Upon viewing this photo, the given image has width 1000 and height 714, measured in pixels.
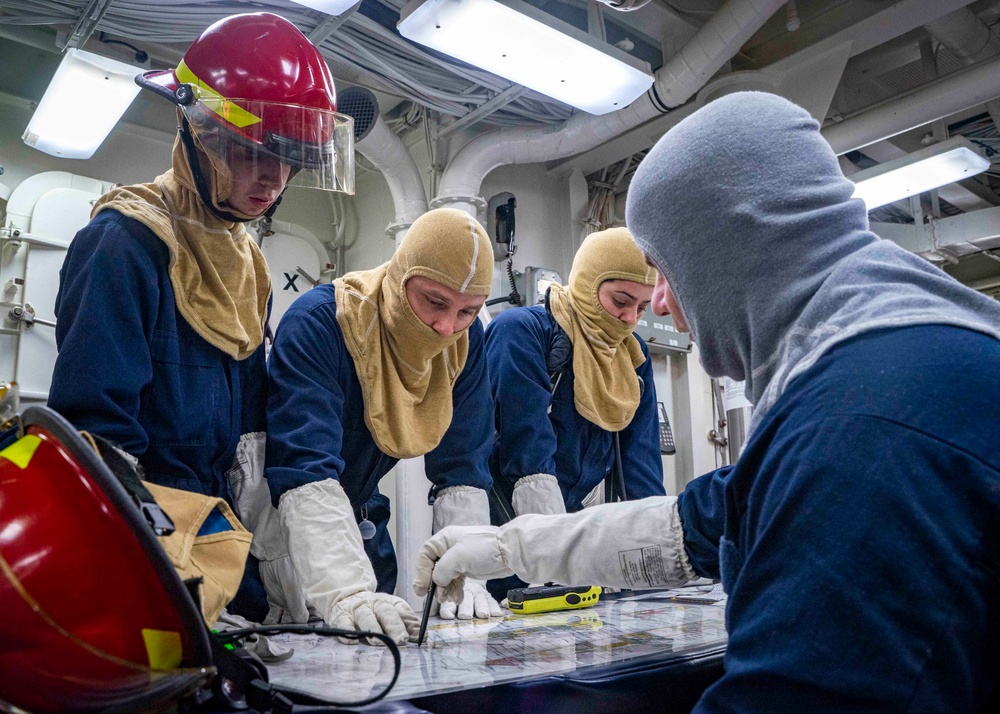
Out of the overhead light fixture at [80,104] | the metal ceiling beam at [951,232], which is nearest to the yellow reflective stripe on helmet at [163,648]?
the overhead light fixture at [80,104]

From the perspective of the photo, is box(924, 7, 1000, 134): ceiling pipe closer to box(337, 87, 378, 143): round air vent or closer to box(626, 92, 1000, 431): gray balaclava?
box(337, 87, 378, 143): round air vent

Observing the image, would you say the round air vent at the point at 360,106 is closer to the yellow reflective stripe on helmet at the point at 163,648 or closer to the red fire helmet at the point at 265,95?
the red fire helmet at the point at 265,95

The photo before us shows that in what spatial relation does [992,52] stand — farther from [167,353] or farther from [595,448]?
[167,353]

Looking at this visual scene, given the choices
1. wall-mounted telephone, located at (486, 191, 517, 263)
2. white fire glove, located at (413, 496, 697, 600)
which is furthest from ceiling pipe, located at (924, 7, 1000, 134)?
white fire glove, located at (413, 496, 697, 600)

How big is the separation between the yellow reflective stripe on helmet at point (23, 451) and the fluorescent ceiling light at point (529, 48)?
2224 millimetres

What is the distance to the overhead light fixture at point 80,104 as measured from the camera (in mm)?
2926

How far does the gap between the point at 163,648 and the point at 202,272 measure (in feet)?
2.85

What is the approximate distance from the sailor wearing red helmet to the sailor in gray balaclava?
83 centimetres

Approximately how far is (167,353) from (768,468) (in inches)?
40.3

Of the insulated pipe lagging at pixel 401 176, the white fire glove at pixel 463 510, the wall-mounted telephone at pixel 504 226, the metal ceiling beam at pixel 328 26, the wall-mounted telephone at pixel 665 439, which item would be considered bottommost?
the white fire glove at pixel 463 510

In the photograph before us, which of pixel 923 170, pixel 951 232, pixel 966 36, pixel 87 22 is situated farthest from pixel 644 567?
pixel 951 232

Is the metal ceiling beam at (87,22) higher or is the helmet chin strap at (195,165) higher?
the metal ceiling beam at (87,22)

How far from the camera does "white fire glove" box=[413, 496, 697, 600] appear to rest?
3.87 ft

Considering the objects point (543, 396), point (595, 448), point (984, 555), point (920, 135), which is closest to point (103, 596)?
point (984, 555)
